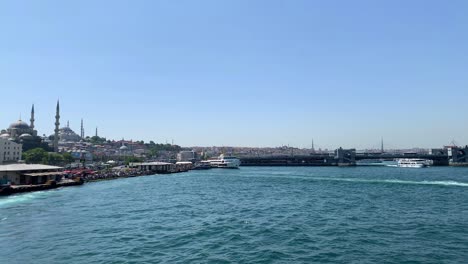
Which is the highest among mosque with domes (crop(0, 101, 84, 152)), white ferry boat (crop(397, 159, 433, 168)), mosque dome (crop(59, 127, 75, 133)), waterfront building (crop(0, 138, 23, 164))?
mosque dome (crop(59, 127, 75, 133))

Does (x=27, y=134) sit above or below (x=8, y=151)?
above

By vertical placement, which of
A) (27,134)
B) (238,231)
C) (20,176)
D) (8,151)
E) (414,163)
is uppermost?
(27,134)

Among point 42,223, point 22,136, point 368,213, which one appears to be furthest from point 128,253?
point 22,136

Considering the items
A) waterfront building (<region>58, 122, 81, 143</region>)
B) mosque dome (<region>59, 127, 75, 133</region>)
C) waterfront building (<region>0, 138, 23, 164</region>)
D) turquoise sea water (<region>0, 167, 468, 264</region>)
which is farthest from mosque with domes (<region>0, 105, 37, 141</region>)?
turquoise sea water (<region>0, 167, 468, 264</region>)

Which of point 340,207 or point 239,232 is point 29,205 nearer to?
point 239,232

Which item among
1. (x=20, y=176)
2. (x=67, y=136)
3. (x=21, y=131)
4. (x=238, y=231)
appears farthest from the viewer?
(x=67, y=136)

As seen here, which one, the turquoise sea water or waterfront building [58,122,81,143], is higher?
waterfront building [58,122,81,143]

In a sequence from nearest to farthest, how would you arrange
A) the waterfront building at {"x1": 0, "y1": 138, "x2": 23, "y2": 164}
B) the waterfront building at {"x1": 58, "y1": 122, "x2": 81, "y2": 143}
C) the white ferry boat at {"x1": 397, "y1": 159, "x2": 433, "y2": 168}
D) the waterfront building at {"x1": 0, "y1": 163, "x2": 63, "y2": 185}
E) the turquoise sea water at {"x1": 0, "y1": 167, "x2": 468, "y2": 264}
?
the turquoise sea water at {"x1": 0, "y1": 167, "x2": 468, "y2": 264} < the waterfront building at {"x1": 0, "y1": 163, "x2": 63, "y2": 185} < the waterfront building at {"x1": 0, "y1": 138, "x2": 23, "y2": 164} < the white ferry boat at {"x1": 397, "y1": 159, "x2": 433, "y2": 168} < the waterfront building at {"x1": 58, "y1": 122, "x2": 81, "y2": 143}

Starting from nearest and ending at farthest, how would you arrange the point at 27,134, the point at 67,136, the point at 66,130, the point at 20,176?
the point at 20,176 → the point at 27,134 → the point at 67,136 → the point at 66,130

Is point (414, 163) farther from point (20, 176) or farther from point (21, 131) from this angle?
point (21, 131)

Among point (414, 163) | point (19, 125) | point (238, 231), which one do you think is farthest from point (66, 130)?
point (238, 231)

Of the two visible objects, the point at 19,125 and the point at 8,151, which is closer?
the point at 8,151

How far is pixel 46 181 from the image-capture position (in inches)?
1841

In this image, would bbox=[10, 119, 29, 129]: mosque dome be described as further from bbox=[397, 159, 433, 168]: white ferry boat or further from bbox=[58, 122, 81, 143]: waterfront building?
bbox=[397, 159, 433, 168]: white ferry boat
